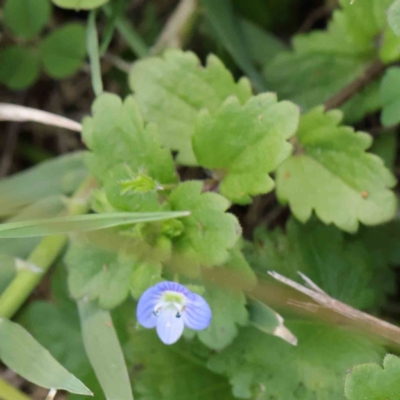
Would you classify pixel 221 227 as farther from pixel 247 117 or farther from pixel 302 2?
pixel 302 2

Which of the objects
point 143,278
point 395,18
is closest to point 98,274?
point 143,278

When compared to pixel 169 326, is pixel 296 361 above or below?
below

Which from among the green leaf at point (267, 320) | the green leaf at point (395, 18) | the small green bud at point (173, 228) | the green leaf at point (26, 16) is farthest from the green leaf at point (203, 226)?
the green leaf at point (26, 16)

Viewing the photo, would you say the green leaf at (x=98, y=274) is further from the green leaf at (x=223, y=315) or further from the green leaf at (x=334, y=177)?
the green leaf at (x=334, y=177)

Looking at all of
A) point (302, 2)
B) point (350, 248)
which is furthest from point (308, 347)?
point (302, 2)

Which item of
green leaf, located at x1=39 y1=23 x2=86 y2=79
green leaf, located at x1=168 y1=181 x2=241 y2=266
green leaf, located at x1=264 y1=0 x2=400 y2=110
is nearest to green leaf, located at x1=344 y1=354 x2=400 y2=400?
green leaf, located at x1=168 y1=181 x2=241 y2=266

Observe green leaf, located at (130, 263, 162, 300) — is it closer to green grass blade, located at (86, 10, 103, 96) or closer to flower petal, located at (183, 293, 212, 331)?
flower petal, located at (183, 293, 212, 331)

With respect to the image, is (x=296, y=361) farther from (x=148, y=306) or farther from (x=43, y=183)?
(x=43, y=183)
